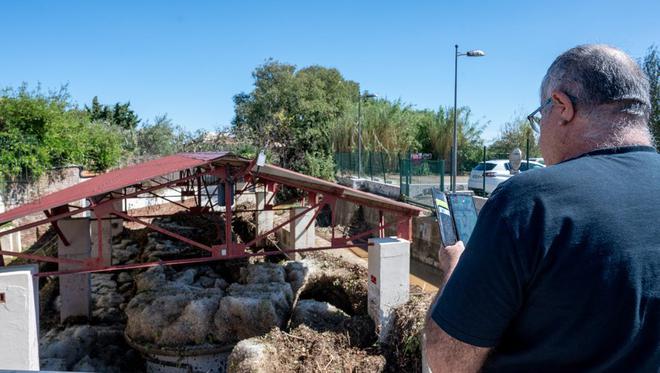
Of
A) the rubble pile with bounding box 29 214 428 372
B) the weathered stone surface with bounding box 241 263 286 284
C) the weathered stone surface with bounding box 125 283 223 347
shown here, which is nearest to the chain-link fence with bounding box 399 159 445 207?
the rubble pile with bounding box 29 214 428 372

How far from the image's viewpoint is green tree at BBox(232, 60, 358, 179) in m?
27.8

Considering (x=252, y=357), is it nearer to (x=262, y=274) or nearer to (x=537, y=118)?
(x=262, y=274)

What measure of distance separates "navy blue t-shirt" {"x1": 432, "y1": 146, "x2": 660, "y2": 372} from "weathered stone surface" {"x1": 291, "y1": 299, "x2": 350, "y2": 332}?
6.12 meters

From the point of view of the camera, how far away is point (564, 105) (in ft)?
4.33

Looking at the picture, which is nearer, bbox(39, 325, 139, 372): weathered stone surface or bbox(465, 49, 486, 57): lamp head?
bbox(39, 325, 139, 372): weathered stone surface

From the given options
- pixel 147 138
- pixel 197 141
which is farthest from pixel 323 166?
pixel 147 138

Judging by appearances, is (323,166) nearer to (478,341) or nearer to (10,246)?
(10,246)

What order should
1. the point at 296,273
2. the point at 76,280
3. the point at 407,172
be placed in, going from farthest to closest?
the point at 407,172
the point at 296,273
the point at 76,280

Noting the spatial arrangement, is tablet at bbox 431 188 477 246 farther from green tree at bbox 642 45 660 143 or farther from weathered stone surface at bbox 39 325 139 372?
green tree at bbox 642 45 660 143

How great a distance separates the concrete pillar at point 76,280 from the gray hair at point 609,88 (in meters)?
10.1

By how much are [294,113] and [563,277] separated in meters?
30.3

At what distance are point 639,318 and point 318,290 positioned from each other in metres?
9.10

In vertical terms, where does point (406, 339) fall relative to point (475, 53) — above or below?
below

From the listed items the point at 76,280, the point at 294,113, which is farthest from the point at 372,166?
the point at 76,280
